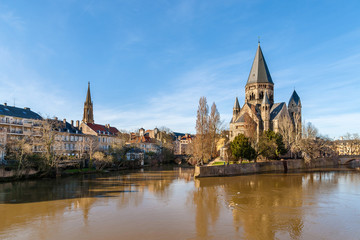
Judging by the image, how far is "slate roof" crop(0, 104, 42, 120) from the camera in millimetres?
45116

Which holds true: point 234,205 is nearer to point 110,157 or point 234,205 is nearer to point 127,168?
point 110,157

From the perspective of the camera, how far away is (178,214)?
17.7 meters

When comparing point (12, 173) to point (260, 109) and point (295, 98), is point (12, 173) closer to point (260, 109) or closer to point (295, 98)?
point (260, 109)

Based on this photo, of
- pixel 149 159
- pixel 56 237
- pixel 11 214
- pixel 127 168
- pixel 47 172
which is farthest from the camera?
pixel 149 159

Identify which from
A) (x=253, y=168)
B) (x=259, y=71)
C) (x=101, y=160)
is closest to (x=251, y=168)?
(x=253, y=168)

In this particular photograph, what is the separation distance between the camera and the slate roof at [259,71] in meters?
68.1

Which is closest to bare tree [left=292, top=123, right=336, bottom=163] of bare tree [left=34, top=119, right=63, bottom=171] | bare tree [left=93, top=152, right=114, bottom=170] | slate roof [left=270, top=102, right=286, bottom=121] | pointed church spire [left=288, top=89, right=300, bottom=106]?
slate roof [left=270, top=102, right=286, bottom=121]

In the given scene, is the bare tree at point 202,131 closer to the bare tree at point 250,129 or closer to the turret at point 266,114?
the bare tree at point 250,129

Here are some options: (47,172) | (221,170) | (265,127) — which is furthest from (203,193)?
(265,127)

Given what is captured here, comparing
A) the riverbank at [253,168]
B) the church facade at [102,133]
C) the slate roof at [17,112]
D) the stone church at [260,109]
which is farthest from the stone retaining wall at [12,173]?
the stone church at [260,109]

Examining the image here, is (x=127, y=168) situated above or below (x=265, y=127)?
below

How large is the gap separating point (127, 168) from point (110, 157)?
8.60 meters

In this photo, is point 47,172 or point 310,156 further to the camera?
point 310,156

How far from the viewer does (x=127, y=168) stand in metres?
53.0
